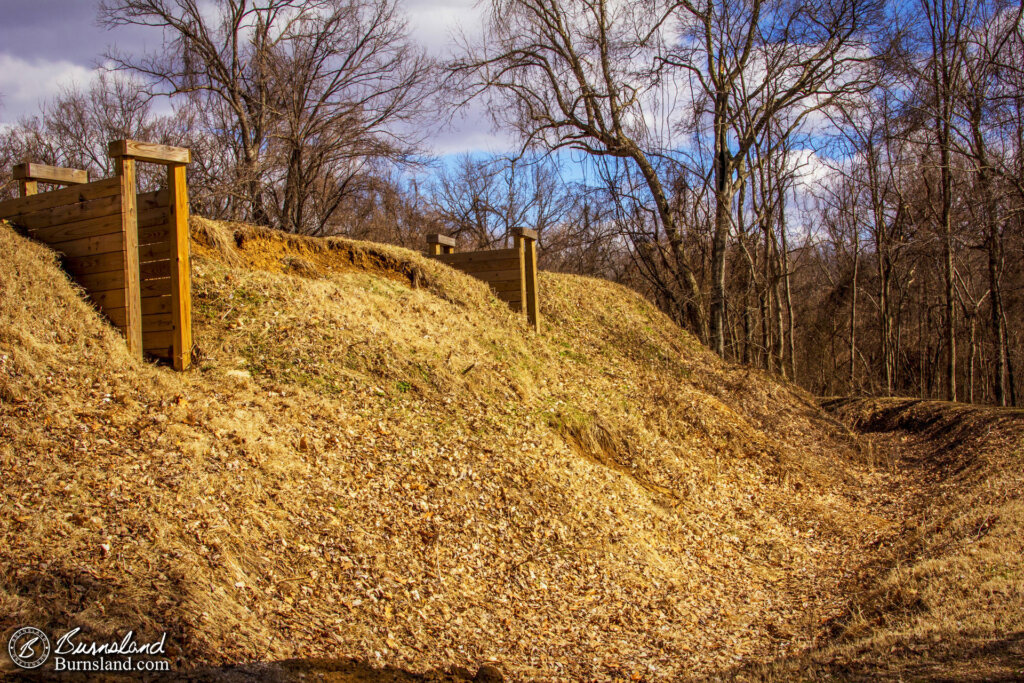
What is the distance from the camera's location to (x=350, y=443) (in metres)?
6.90

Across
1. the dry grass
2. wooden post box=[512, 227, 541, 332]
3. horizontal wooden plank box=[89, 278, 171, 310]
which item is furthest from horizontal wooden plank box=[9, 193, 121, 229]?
the dry grass

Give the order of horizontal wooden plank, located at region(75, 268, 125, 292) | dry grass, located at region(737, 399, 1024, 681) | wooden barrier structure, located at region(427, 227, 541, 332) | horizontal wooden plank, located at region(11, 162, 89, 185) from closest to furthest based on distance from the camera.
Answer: dry grass, located at region(737, 399, 1024, 681)
horizontal wooden plank, located at region(75, 268, 125, 292)
horizontal wooden plank, located at region(11, 162, 89, 185)
wooden barrier structure, located at region(427, 227, 541, 332)

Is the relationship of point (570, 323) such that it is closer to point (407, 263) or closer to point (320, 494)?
point (407, 263)

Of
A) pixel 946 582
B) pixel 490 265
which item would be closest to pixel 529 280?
pixel 490 265

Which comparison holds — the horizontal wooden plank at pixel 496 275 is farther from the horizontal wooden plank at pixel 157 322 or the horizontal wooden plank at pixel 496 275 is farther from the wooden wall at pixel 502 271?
the horizontal wooden plank at pixel 157 322

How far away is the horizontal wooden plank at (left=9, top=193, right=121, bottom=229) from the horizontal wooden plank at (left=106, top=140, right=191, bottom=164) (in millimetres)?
440

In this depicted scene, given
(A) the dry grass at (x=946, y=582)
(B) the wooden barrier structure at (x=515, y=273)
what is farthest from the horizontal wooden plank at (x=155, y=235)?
(A) the dry grass at (x=946, y=582)

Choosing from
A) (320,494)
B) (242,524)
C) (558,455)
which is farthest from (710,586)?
(242,524)

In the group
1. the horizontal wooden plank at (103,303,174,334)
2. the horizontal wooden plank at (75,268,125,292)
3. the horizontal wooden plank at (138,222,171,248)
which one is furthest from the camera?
the horizontal wooden plank at (138,222,171,248)

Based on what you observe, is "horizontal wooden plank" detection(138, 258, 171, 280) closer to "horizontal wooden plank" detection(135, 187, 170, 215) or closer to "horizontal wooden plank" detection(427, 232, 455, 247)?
"horizontal wooden plank" detection(135, 187, 170, 215)

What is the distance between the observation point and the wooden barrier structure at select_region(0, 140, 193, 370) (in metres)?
6.81

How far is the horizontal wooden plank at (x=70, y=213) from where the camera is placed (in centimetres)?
690

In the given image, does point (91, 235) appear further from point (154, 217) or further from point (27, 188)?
point (27, 188)

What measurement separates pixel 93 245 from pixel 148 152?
1.13m
